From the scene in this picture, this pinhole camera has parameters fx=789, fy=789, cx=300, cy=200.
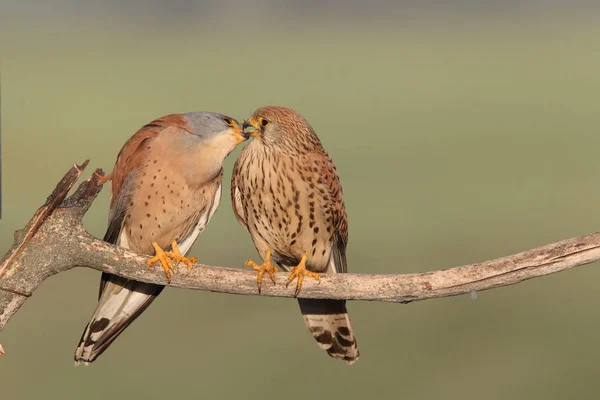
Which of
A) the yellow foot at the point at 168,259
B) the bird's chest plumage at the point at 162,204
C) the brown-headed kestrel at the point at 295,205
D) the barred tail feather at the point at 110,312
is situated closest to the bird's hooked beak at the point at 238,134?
the brown-headed kestrel at the point at 295,205

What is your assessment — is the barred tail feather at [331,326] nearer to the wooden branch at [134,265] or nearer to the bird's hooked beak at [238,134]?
the wooden branch at [134,265]

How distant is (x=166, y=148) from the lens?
4004 millimetres

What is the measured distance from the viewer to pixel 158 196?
4.05 meters

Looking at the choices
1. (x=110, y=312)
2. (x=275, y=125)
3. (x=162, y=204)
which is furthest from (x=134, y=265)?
(x=275, y=125)

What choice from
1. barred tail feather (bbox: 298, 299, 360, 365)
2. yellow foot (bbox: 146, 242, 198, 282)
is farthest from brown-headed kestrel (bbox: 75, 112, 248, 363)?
barred tail feather (bbox: 298, 299, 360, 365)

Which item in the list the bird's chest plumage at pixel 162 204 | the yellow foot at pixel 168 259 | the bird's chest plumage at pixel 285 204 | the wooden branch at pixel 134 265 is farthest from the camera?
the bird's chest plumage at pixel 285 204

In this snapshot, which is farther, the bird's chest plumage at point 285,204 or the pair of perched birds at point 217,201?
the bird's chest plumage at point 285,204

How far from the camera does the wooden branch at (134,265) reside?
3.58 m

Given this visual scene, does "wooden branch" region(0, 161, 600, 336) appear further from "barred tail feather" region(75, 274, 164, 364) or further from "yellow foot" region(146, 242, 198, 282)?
"barred tail feather" region(75, 274, 164, 364)

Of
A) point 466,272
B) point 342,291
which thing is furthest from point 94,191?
point 466,272

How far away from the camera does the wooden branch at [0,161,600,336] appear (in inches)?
141

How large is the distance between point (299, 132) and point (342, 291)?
927 millimetres

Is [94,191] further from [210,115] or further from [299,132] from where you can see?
[299,132]

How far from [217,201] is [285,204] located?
39 cm
